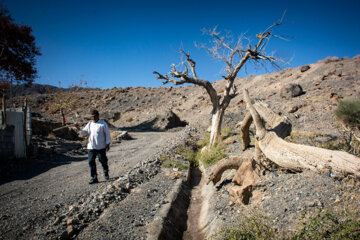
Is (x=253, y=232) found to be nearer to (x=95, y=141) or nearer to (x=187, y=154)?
(x=95, y=141)

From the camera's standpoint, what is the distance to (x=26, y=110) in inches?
314

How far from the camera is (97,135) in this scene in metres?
5.08

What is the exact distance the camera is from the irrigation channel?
3.37 meters

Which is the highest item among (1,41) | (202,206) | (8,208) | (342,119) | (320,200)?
(1,41)

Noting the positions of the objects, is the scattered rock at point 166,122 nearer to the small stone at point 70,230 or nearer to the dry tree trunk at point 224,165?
the dry tree trunk at point 224,165

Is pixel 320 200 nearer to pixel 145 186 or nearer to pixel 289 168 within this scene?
pixel 289 168

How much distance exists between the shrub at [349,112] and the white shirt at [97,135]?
26.4ft

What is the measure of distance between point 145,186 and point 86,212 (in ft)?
4.92

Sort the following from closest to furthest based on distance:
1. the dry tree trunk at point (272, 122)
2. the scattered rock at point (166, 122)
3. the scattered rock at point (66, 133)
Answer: the dry tree trunk at point (272, 122), the scattered rock at point (66, 133), the scattered rock at point (166, 122)

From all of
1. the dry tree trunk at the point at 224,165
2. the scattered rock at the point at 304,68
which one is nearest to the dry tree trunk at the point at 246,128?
the dry tree trunk at the point at 224,165

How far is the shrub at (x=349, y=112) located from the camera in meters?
7.50

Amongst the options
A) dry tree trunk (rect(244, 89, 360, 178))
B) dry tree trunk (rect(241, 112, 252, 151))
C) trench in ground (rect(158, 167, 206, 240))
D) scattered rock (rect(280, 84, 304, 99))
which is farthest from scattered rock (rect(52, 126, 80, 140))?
scattered rock (rect(280, 84, 304, 99))

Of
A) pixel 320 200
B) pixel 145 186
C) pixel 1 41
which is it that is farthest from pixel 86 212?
pixel 1 41

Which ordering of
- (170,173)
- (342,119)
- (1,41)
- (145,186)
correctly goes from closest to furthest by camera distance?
(145,186)
(170,173)
(342,119)
(1,41)
